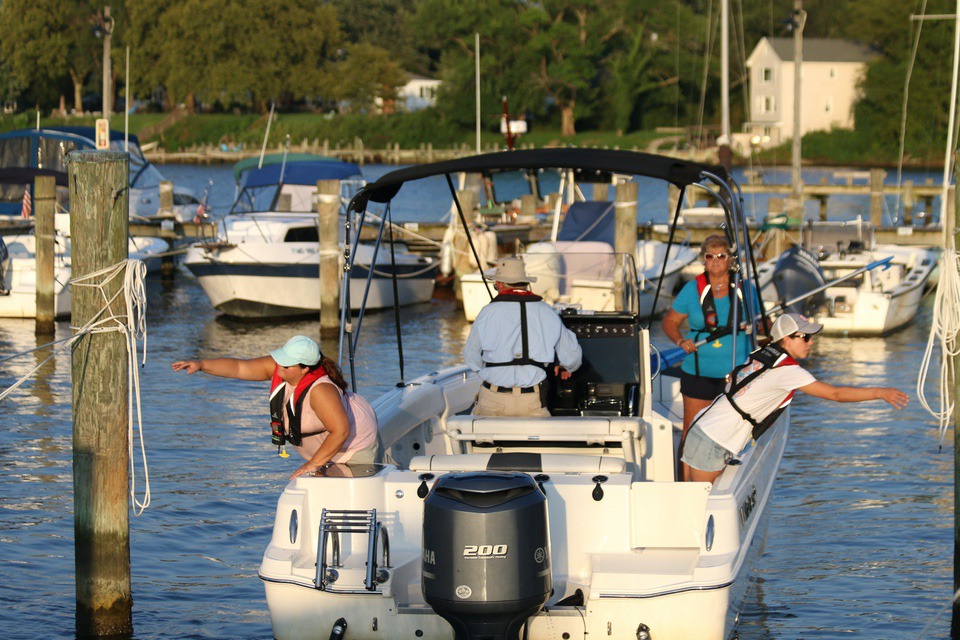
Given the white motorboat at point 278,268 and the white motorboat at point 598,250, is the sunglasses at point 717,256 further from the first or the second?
the white motorboat at point 278,268

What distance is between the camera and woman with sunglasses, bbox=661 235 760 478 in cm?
869

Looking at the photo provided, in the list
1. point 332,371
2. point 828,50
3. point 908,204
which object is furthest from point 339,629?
point 828,50

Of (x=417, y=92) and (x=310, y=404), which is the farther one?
(x=417, y=92)

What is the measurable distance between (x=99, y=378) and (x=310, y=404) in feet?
3.52

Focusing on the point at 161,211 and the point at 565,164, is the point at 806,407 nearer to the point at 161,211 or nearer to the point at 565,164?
the point at 565,164

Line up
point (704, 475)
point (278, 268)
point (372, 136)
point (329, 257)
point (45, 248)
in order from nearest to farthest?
point (704, 475) → point (45, 248) → point (329, 257) → point (278, 268) → point (372, 136)

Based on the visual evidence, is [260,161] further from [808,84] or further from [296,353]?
[808,84]

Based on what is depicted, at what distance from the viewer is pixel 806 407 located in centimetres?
1509

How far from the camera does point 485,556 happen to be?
584cm

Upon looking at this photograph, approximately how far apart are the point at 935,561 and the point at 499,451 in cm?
365

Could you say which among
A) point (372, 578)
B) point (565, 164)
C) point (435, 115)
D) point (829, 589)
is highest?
point (435, 115)

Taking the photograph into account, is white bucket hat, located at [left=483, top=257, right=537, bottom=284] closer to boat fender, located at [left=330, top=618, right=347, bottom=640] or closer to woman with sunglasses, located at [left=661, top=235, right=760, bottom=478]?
woman with sunglasses, located at [left=661, top=235, right=760, bottom=478]

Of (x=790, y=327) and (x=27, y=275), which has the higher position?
(x=790, y=327)

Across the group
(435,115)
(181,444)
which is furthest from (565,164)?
(435,115)
